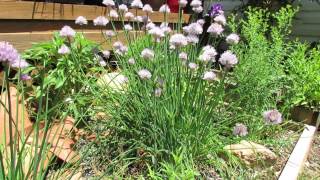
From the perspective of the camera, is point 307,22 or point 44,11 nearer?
point 44,11

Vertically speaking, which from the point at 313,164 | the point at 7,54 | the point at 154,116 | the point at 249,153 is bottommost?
the point at 313,164

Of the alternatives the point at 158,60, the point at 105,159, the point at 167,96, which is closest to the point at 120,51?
the point at 158,60

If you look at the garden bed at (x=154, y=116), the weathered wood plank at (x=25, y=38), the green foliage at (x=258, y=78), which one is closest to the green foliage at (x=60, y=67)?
the garden bed at (x=154, y=116)

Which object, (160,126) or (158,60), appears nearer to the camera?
(160,126)

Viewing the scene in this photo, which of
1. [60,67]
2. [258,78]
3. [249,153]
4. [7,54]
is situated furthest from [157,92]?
[258,78]

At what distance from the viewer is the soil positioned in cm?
290

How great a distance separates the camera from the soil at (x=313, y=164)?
2898 millimetres

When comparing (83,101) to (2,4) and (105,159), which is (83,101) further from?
(2,4)

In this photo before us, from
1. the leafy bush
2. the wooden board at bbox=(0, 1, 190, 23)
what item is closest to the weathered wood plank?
the wooden board at bbox=(0, 1, 190, 23)

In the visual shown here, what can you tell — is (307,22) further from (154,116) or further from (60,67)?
(154,116)

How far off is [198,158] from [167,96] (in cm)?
42

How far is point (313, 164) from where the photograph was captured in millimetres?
3211

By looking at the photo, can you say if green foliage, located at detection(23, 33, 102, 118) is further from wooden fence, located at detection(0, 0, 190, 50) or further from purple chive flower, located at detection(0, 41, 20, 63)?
purple chive flower, located at detection(0, 41, 20, 63)

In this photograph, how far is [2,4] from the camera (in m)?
2.93
